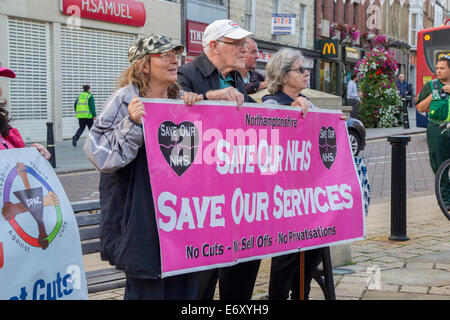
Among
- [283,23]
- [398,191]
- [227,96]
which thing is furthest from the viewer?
[283,23]

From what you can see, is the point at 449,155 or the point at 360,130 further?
the point at 360,130

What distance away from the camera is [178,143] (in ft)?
10.9

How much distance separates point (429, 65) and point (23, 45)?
1190cm

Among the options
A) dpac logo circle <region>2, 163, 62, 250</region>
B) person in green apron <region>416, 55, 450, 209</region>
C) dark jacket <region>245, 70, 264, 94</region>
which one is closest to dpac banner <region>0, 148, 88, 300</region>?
dpac logo circle <region>2, 163, 62, 250</region>

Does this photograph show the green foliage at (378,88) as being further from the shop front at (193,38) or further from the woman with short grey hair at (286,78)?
the woman with short grey hair at (286,78)

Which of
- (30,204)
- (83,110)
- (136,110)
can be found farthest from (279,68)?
(83,110)

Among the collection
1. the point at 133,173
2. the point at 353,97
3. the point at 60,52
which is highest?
the point at 60,52

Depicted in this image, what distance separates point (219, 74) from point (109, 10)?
1988cm

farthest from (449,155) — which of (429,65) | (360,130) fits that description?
(429,65)

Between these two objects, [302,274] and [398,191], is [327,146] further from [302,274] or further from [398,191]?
[398,191]

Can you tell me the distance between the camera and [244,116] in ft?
12.0

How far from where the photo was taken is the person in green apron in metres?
8.11

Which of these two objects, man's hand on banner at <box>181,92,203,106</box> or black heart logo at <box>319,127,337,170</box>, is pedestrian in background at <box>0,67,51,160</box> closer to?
man's hand on banner at <box>181,92,203,106</box>
